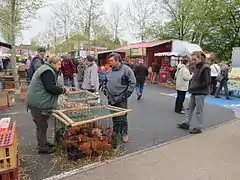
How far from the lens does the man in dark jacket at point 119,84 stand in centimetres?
371

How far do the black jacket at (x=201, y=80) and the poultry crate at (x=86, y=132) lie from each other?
1.92 m

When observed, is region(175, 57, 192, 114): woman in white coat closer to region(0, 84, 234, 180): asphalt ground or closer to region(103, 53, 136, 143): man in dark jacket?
region(0, 84, 234, 180): asphalt ground

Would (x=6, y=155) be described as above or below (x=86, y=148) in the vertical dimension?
above

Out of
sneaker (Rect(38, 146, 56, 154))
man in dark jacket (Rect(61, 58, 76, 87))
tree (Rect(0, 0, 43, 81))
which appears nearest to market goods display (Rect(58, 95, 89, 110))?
sneaker (Rect(38, 146, 56, 154))

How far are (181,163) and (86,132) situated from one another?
1.59m

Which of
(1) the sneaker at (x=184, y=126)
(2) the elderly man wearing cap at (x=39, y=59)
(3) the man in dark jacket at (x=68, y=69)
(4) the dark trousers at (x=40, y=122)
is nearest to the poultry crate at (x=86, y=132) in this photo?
(4) the dark trousers at (x=40, y=122)

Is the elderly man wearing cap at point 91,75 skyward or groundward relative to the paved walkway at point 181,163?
skyward

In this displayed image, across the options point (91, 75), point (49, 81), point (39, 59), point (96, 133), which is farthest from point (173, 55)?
point (49, 81)

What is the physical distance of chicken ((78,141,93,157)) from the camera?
3.14 metres

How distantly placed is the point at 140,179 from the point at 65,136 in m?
1.33

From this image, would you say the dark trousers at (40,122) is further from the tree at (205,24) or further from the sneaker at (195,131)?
the tree at (205,24)

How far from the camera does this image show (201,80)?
171 inches

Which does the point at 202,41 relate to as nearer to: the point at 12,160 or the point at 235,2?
the point at 235,2

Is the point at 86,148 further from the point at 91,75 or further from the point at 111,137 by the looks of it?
the point at 91,75
